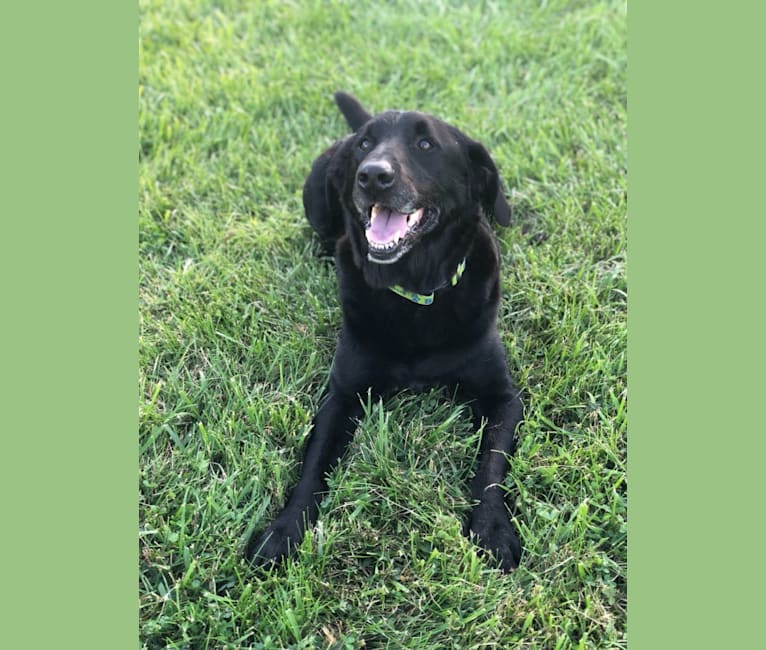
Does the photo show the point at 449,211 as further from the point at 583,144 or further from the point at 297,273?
the point at 583,144

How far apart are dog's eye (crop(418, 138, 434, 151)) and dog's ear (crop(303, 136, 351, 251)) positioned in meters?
0.36

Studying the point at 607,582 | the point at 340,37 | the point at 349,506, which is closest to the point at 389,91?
the point at 340,37

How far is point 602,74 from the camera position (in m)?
4.62

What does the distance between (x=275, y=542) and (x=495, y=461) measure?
2.71 feet

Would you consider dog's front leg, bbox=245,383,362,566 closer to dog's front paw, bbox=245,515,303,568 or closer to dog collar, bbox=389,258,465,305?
dog's front paw, bbox=245,515,303,568

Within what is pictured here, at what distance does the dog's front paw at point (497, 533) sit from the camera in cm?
240

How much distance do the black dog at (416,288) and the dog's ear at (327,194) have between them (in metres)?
0.04

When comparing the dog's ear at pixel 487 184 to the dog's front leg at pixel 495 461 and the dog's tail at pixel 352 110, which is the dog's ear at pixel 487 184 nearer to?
the dog's front leg at pixel 495 461

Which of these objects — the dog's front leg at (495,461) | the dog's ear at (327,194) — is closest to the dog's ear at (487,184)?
the dog's ear at (327,194)

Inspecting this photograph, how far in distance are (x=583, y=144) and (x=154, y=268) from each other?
7.91 feet

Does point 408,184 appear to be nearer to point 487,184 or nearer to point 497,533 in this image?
point 487,184

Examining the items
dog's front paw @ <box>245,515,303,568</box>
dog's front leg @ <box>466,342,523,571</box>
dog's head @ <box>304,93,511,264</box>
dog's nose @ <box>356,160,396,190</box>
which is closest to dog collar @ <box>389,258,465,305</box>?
dog's head @ <box>304,93,511,264</box>

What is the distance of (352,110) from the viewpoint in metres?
4.02

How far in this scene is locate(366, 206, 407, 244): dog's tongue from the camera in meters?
2.73
